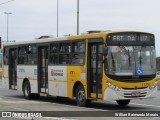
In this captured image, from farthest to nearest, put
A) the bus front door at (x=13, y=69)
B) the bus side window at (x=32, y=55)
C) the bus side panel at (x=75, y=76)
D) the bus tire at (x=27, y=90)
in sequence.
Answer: the bus front door at (x=13, y=69) → the bus tire at (x=27, y=90) → the bus side window at (x=32, y=55) → the bus side panel at (x=75, y=76)

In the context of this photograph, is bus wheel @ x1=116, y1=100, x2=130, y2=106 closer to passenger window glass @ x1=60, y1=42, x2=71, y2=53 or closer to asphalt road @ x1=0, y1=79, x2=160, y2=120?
asphalt road @ x1=0, y1=79, x2=160, y2=120

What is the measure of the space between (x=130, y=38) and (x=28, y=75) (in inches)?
286

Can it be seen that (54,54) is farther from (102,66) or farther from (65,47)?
(102,66)

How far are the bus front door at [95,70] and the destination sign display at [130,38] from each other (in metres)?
0.57

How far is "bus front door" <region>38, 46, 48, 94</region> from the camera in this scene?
21.8 m

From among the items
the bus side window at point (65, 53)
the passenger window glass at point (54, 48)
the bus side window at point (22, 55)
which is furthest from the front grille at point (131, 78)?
the bus side window at point (22, 55)

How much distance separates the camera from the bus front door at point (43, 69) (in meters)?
21.8

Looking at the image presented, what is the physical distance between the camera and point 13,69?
83.1 feet

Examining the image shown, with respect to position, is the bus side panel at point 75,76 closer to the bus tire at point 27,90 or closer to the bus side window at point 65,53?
the bus side window at point 65,53

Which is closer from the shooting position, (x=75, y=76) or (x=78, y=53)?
(x=78, y=53)

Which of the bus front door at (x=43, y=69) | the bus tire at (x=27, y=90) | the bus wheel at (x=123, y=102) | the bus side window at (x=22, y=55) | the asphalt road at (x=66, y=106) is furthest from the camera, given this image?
the bus side window at (x=22, y=55)

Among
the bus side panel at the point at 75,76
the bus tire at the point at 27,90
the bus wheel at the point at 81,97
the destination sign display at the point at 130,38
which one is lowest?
the bus tire at the point at 27,90

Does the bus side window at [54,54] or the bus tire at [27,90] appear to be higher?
the bus side window at [54,54]

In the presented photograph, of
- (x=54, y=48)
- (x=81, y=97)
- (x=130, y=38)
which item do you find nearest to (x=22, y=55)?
(x=54, y=48)
